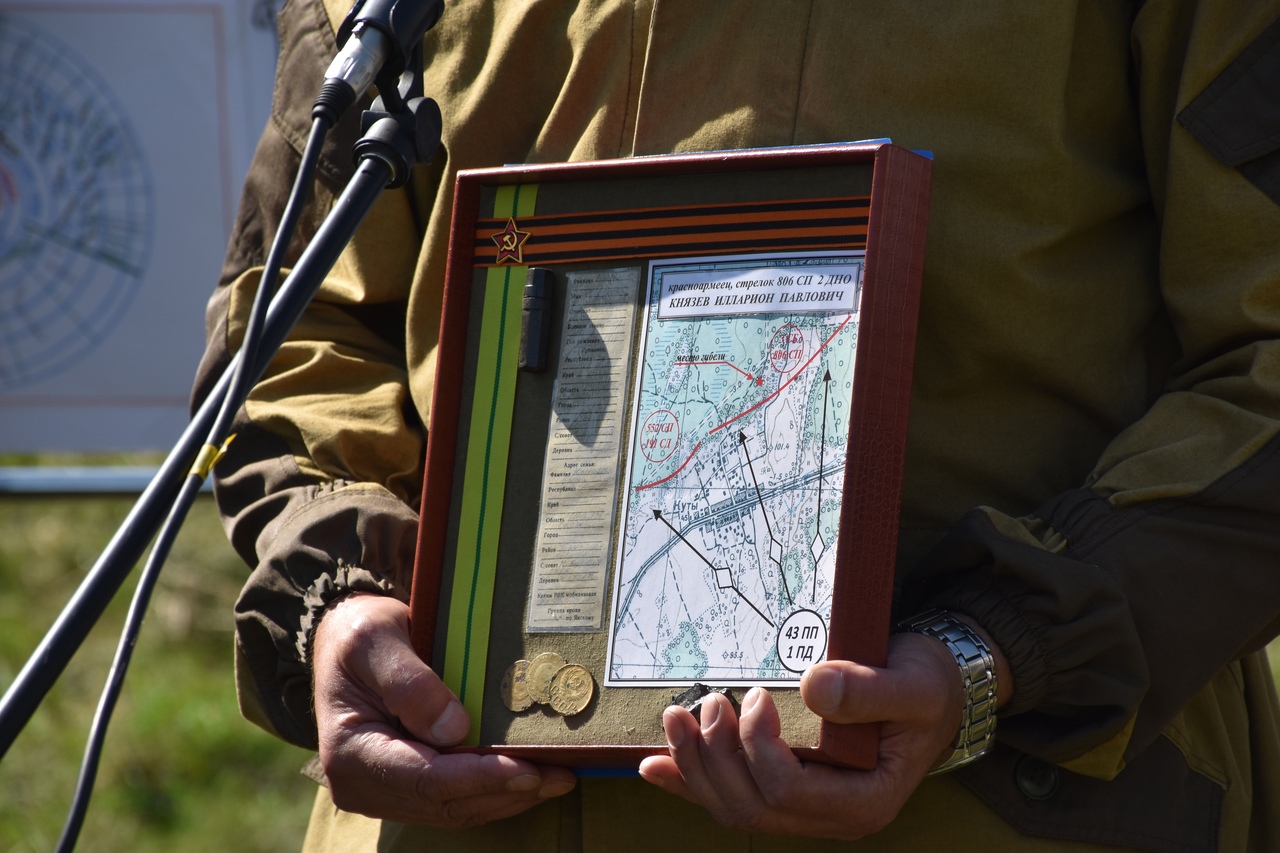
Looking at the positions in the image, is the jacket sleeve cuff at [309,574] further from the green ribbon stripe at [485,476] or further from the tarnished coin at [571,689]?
the tarnished coin at [571,689]

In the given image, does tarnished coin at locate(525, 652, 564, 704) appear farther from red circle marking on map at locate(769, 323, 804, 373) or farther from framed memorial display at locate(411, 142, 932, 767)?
red circle marking on map at locate(769, 323, 804, 373)

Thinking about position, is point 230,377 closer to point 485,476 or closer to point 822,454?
point 485,476

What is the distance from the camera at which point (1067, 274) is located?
1.34 m

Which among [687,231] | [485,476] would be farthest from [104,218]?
[687,231]

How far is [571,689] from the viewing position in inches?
46.5

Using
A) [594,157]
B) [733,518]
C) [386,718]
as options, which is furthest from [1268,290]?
[386,718]

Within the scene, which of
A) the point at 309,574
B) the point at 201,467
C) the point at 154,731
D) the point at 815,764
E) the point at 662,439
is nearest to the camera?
the point at 201,467

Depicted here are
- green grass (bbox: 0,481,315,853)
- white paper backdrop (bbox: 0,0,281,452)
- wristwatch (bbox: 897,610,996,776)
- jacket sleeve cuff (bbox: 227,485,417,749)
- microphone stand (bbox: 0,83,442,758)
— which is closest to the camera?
microphone stand (bbox: 0,83,442,758)

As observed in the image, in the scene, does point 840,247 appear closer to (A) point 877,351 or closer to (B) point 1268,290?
(A) point 877,351

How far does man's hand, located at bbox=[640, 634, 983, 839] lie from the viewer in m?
1.06

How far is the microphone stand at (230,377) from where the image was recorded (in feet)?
3.02

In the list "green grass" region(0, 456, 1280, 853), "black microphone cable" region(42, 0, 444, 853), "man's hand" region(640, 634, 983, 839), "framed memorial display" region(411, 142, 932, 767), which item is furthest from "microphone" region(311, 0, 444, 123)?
"green grass" region(0, 456, 1280, 853)

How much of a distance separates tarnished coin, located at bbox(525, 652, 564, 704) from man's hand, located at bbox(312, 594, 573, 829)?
0.20ft

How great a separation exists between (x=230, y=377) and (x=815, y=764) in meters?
0.55
